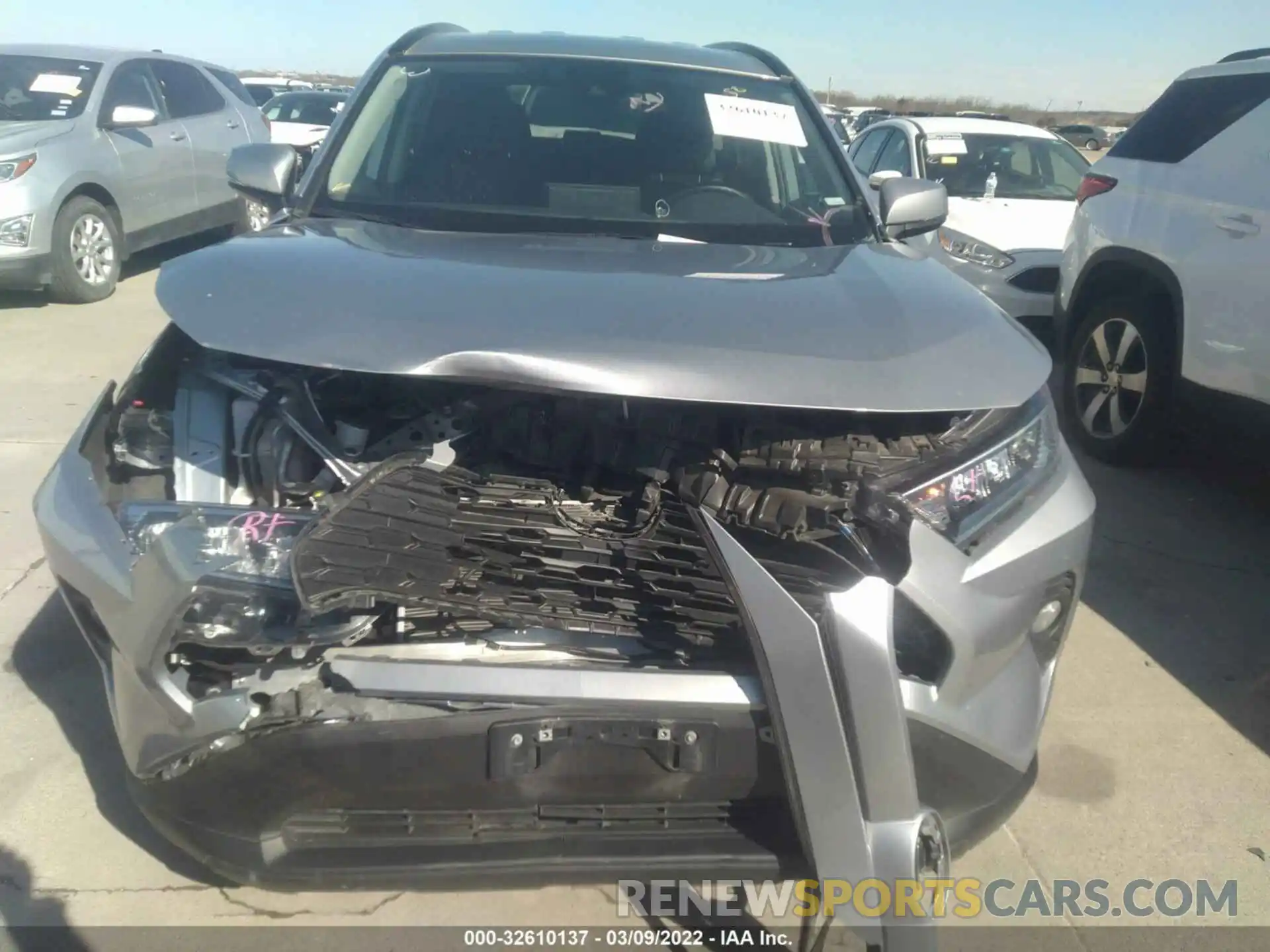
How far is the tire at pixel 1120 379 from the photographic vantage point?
15.0 ft

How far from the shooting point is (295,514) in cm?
193

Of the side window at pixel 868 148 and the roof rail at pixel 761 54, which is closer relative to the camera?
the roof rail at pixel 761 54

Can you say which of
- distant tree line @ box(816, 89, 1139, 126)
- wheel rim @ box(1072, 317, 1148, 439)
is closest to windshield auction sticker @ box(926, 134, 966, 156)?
wheel rim @ box(1072, 317, 1148, 439)

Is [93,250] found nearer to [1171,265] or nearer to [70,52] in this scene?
[70,52]

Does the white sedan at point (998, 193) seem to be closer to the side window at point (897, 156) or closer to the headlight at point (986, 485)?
the side window at point (897, 156)

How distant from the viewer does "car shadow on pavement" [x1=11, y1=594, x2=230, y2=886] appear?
2.42 metres

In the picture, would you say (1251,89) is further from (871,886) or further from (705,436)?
(871,886)

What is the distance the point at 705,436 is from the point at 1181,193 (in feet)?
11.2

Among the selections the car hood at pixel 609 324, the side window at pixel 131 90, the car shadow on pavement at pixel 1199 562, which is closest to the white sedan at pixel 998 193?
the car shadow on pavement at pixel 1199 562

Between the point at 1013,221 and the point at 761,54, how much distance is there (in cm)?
392

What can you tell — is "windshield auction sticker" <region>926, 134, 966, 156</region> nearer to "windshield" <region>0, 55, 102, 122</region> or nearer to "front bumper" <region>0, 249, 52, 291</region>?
"windshield" <region>0, 55, 102, 122</region>

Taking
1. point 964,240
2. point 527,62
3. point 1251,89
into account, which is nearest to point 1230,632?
point 1251,89

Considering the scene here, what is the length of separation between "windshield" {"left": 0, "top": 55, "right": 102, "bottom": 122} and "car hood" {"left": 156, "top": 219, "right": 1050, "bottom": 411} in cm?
635

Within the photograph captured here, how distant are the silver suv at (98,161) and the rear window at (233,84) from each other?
0.32 metres
